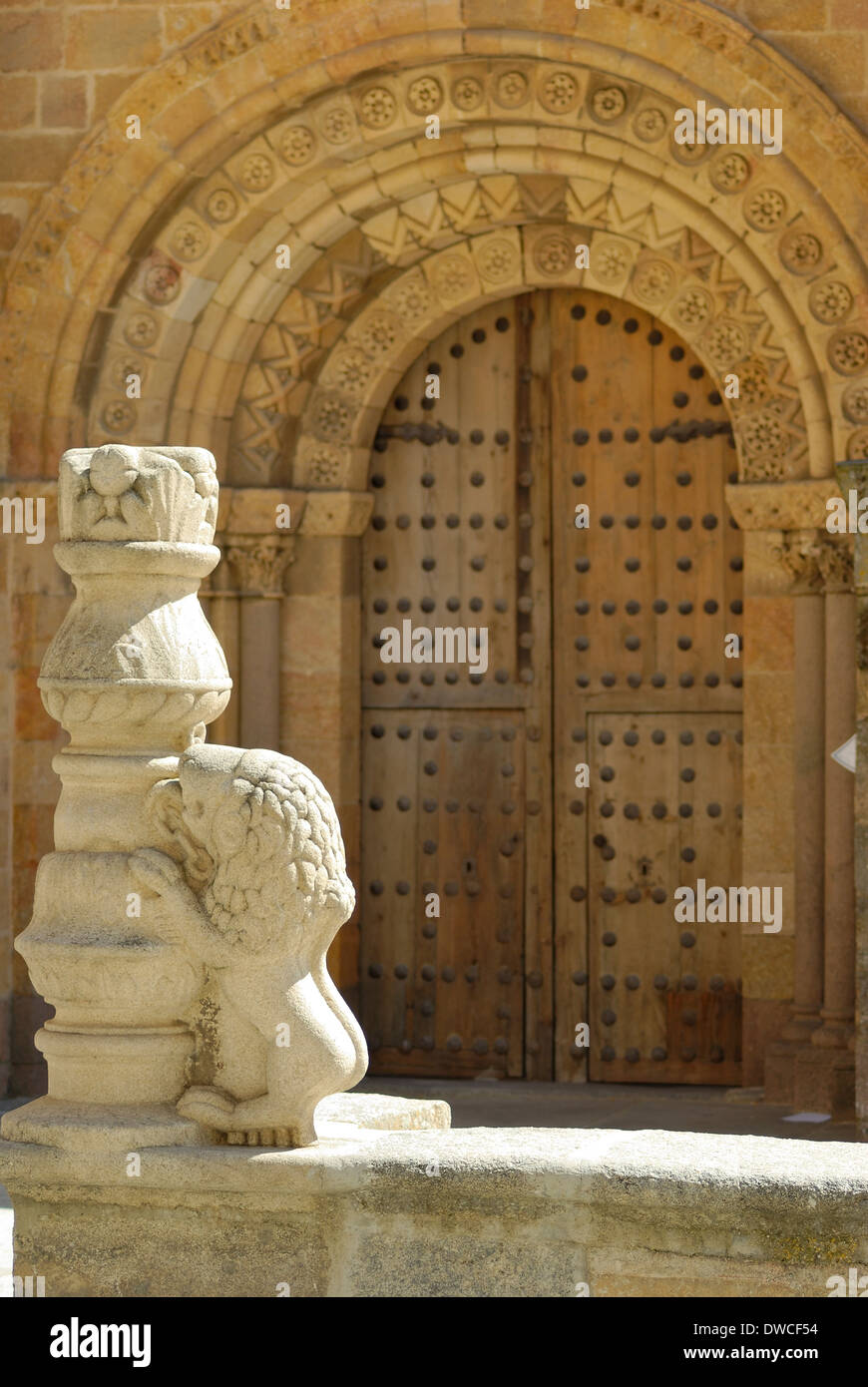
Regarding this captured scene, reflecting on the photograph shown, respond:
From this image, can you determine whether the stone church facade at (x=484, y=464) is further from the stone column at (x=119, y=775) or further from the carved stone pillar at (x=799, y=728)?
the stone column at (x=119, y=775)

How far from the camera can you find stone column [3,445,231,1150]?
4.43 meters

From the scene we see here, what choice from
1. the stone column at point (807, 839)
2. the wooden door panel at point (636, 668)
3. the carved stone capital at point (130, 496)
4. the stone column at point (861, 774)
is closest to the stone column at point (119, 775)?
the carved stone capital at point (130, 496)

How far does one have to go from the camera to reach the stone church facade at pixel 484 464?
8.45 meters

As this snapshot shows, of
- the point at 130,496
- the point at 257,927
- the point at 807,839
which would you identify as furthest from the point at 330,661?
the point at 257,927

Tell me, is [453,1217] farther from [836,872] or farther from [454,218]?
[454,218]

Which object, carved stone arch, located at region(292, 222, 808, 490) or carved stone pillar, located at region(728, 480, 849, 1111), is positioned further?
carved stone arch, located at region(292, 222, 808, 490)

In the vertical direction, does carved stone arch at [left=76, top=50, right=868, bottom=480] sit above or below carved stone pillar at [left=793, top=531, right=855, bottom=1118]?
above

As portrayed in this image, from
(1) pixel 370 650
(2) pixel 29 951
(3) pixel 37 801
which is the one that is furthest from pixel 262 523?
(2) pixel 29 951

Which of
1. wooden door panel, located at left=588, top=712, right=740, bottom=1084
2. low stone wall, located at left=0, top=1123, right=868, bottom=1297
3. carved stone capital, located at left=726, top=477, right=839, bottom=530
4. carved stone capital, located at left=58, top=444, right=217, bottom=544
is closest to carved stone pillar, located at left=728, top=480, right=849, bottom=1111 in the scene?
carved stone capital, located at left=726, top=477, right=839, bottom=530

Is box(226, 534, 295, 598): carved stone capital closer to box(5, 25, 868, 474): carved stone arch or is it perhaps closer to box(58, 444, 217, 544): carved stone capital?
box(5, 25, 868, 474): carved stone arch

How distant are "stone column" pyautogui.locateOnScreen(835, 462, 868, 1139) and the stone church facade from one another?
1124 mm

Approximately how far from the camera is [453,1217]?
428cm

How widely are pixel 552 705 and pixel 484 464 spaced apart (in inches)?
41.3
